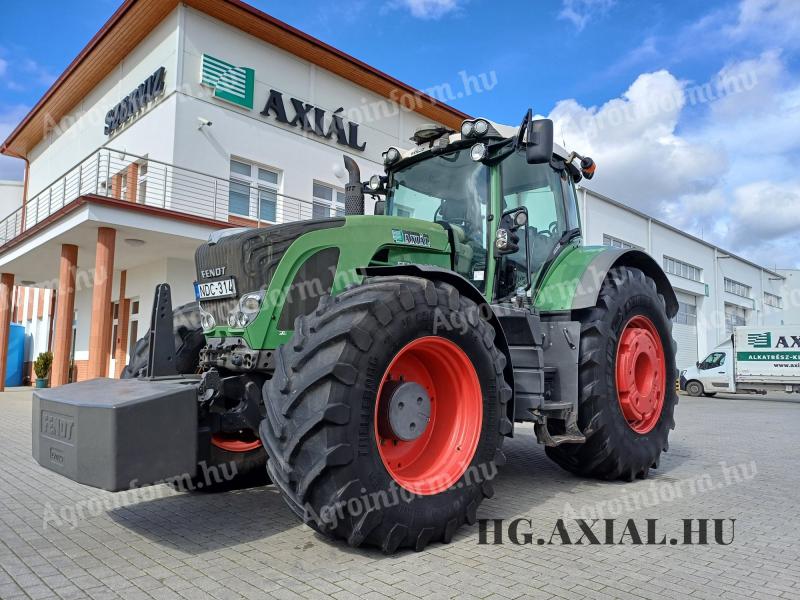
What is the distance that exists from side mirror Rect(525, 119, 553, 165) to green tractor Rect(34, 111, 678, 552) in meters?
0.01

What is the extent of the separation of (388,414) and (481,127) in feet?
8.25

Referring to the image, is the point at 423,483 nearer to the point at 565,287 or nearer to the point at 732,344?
the point at 565,287

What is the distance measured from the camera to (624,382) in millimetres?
5301

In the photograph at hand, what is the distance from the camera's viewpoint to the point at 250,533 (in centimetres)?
383

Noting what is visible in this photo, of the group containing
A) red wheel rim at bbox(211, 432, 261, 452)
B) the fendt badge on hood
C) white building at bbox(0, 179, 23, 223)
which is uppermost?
white building at bbox(0, 179, 23, 223)

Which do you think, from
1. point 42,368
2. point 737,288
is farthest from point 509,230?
point 737,288

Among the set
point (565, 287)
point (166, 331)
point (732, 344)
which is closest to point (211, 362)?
point (166, 331)

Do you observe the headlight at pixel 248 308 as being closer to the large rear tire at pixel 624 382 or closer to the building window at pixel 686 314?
the large rear tire at pixel 624 382

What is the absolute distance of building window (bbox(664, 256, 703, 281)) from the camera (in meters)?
32.1

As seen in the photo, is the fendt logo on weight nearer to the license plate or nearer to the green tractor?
the green tractor

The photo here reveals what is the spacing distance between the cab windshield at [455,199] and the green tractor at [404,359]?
0.02 meters

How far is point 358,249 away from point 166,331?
1.37m

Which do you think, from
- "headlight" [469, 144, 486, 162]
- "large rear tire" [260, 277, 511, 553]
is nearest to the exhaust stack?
"headlight" [469, 144, 486, 162]

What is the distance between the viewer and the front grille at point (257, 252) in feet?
12.5
